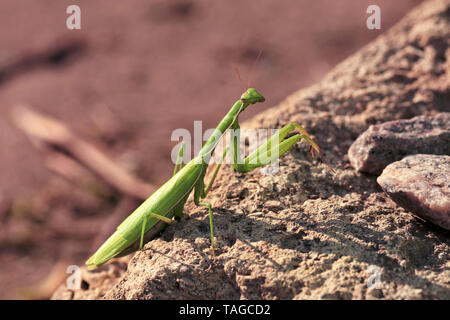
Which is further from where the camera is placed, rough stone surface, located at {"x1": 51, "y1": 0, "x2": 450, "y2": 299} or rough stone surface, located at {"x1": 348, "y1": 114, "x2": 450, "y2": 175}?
rough stone surface, located at {"x1": 348, "y1": 114, "x2": 450, "y2": 175}

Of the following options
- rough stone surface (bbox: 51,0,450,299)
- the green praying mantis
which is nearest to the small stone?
rough stone surface (bbox: 51,0,450,299)

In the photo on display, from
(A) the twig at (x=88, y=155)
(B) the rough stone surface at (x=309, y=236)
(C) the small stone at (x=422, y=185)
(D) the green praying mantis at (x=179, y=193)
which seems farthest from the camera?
(A) the twig at (x=88, y=155)

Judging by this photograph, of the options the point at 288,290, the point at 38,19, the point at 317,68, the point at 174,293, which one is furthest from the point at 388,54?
the point at 38,19

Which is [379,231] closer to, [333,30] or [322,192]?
[322,192]

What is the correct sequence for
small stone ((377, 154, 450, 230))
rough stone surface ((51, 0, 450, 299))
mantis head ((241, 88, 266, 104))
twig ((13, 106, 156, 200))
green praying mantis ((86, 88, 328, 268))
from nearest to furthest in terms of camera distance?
rough stone surface ((51, 0, 450, 299)), small stone ((377, 154, 450, 230)), green praying mantis ((86, 88, 328, 268)), mantis head ((241, 88, 266, 104)), twig ((13, 106, 156, 200))

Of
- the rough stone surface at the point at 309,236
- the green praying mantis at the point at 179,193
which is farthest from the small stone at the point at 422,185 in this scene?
the green praying mantis at the point at 179,193

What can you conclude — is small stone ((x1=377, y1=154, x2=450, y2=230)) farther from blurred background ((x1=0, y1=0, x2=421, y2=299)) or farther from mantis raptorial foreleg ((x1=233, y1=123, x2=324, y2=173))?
blurred background ((x1=0, y1=0, x2=421, y2=299))

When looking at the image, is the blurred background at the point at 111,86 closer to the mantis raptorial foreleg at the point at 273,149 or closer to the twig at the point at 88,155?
the twig at the point at 88,155
